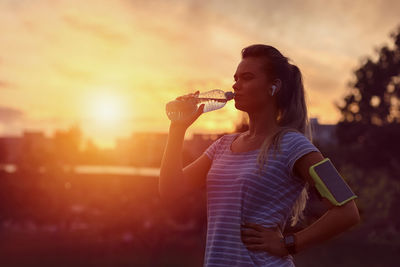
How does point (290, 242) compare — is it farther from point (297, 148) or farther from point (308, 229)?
point (297, 148)

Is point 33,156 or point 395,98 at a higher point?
point 395,98

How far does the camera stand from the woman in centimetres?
262

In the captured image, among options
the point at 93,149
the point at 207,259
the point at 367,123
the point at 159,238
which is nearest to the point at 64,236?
the point at 159,238

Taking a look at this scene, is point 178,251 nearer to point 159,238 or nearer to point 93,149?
point 159,238

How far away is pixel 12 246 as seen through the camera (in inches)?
656

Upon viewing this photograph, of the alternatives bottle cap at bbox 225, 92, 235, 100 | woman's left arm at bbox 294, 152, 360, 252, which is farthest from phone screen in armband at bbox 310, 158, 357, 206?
bottle cap at bbox 225, 92, 235, 100

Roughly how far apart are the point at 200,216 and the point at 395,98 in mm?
29322

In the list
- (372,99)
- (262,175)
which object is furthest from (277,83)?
(372,99)

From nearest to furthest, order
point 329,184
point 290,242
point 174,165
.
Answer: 1. point 329,184
2. point 290,242
3. point 174,165

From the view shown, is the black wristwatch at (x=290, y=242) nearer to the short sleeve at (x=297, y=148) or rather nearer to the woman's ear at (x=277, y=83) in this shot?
the short sleeve at (x=297, y=148)

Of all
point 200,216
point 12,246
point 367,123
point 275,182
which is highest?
point 367,123

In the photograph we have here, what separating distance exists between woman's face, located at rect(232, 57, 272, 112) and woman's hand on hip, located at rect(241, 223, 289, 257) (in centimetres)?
70

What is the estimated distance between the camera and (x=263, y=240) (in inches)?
103

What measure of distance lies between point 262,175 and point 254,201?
0.48 ft
